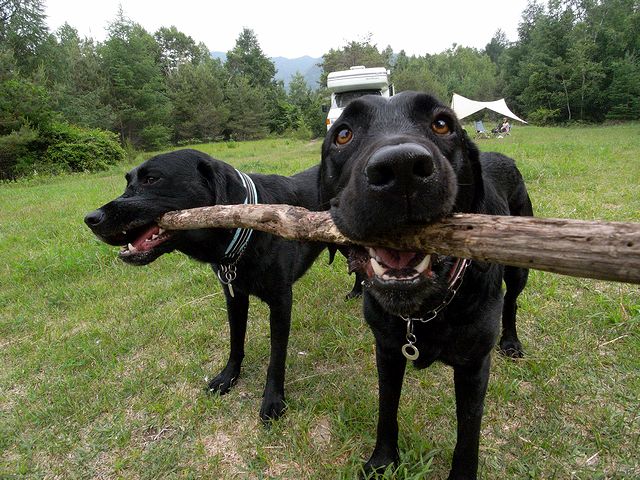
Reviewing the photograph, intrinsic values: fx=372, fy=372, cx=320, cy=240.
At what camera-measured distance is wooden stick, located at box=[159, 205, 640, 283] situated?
29.1 inches

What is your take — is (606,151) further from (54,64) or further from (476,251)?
(54,64)

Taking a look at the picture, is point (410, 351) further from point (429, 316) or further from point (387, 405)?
point (387, 405)

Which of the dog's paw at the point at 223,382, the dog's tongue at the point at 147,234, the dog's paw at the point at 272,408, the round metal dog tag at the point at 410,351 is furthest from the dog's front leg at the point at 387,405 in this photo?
the dog's tongue at the point at 147,234

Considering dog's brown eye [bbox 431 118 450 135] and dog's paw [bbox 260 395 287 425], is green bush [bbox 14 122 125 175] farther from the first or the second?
dog's brown eye [bbox 431 118 450 135]

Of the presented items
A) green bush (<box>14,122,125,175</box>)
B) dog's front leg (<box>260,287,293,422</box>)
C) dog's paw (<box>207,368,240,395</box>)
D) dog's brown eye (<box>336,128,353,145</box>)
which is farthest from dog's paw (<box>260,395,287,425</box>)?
green bush (<box>14,122,125,175</box>)

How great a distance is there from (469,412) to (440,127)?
4.16ft

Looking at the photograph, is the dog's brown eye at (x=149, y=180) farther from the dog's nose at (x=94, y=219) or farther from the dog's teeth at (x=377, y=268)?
the dog's teeth at (x=377, y=268)

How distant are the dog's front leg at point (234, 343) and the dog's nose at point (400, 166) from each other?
1.77m

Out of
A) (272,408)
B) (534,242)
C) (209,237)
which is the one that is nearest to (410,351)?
→ (534,242)

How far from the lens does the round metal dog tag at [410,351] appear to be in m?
1.58

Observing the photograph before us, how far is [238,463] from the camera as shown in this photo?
6.73 feet

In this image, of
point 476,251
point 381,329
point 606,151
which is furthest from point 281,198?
point 606,151

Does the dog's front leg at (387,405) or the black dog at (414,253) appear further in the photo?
the dog's front leg at (387,405)

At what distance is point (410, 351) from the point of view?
162cm
